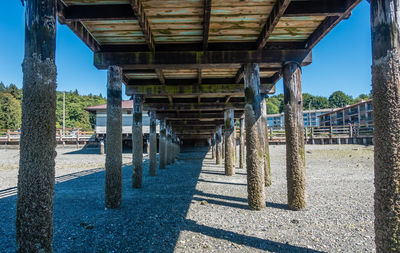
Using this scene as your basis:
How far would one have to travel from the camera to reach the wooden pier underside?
4.18 m

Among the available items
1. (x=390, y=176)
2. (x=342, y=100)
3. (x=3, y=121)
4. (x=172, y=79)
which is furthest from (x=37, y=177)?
(x=342, y=100)

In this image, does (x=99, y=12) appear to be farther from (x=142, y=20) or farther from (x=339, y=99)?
(x=339, y=99)

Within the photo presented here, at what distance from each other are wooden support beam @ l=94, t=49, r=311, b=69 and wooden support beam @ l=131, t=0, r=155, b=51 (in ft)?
1.16

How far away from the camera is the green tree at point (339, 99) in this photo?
85.0m

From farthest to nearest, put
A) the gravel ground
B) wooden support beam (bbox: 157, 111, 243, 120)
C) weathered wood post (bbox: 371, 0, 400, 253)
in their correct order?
wooden support beam (bbox: 157, 111, 243, 120) < the gravel ground < weathered wood post (bbox: 371, 0, 400, 253)

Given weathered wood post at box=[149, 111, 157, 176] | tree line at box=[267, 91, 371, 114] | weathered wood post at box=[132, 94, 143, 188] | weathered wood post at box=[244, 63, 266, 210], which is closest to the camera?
weathered wood post at box=[244, 63, 266, 210]

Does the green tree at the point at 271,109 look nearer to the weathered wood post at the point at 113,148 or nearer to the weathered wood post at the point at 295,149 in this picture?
the weathered wood post at the point at 295,149

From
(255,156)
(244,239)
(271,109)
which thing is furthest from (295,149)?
(271,109)

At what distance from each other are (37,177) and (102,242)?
1.70 meters

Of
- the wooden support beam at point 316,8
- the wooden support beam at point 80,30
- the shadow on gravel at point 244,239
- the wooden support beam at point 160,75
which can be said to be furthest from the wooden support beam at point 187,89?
the shadow on gravel at point 244,239

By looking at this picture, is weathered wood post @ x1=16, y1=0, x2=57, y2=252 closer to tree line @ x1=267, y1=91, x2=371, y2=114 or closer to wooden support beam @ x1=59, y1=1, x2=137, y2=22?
wooden support beam @ x1=59, y1=1, x2=137, y2=22

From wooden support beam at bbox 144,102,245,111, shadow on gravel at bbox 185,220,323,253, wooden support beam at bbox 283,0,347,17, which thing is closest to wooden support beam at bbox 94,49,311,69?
wooden support beam at bbox 283,0,347,17

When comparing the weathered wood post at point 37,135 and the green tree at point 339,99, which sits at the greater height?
the green tree at point 339,99

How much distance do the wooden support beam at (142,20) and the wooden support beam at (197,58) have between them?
35 cm
